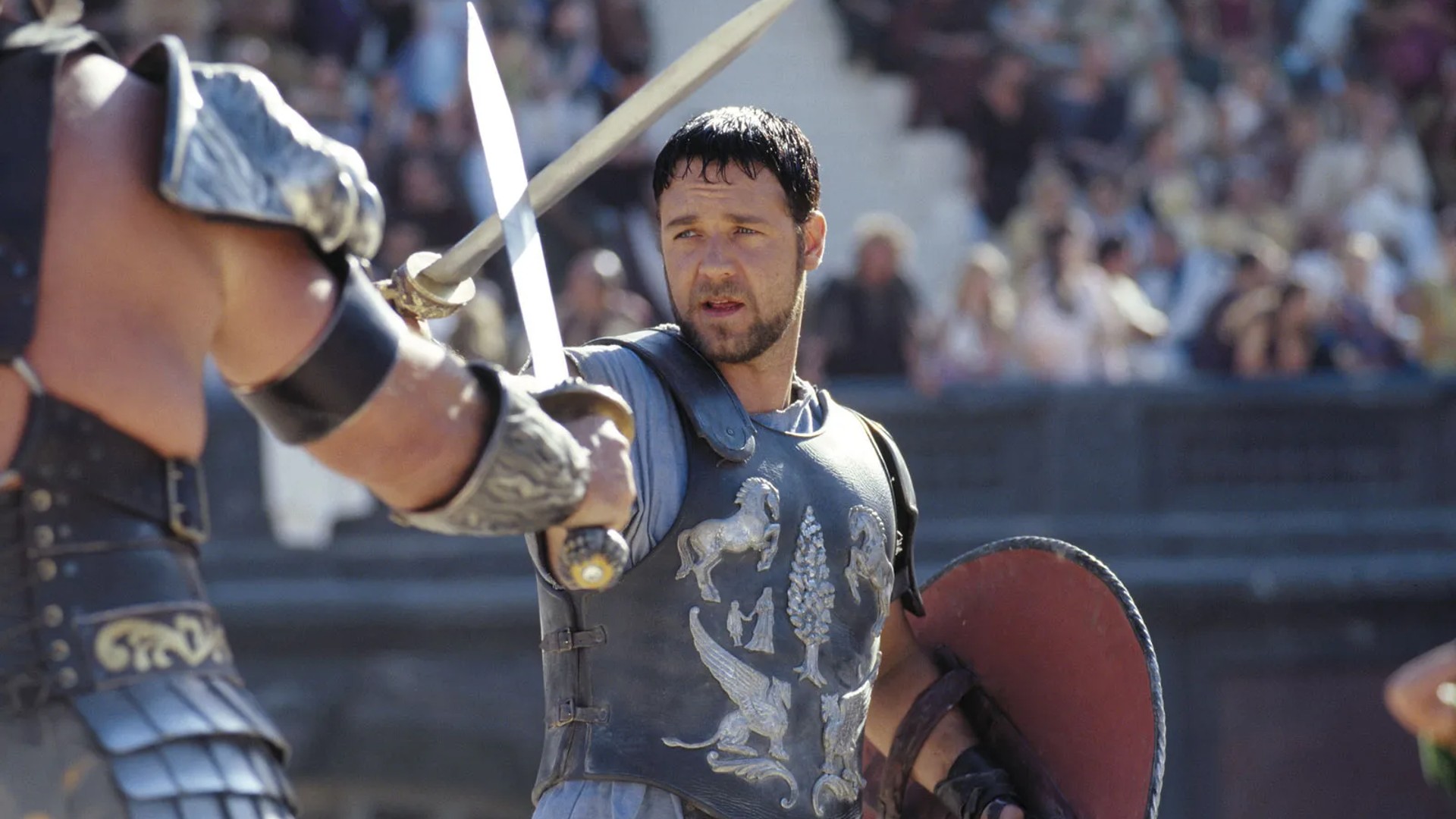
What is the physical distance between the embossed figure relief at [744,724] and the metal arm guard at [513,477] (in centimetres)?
64

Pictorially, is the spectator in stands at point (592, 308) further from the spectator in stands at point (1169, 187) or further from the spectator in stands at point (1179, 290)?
the spectator in stands at point (1169, 187)

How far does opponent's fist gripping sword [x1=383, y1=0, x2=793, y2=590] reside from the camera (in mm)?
2988

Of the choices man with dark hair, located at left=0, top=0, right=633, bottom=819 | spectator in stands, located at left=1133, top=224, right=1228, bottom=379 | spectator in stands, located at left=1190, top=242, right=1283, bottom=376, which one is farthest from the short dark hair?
spectator in stands, located at left=1133, top=224, right=1228, bottom=379

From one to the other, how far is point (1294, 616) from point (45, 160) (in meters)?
8.47

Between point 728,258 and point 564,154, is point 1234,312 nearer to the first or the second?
point 728,258

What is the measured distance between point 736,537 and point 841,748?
1.24ft

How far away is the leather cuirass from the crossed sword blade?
312mm

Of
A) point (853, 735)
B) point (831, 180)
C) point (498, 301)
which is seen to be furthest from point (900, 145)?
point (853, 735)

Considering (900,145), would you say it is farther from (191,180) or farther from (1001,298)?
(191,180)

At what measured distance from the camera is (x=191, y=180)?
246cm

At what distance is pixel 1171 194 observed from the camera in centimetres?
1112

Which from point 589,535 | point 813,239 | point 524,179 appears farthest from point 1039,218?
point 589,535

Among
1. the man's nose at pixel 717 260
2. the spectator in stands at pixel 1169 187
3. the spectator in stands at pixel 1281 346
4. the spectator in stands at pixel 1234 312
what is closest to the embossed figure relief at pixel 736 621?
the man's nose at pixel 717 260

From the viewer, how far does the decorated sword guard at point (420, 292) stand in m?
3.39
